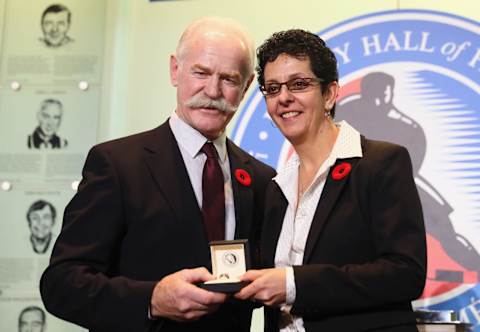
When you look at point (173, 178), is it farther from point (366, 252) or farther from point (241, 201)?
point (366, 252)

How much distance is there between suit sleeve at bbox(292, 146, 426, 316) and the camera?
5.54ft

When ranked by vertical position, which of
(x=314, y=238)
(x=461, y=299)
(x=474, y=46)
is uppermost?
(x=474, y=46)

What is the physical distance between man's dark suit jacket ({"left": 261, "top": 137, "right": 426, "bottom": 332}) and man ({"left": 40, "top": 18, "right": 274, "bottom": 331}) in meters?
0.27

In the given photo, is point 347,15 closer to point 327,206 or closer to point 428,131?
point 428,131

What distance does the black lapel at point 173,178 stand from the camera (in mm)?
1936

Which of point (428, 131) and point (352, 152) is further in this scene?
point (428, 131)

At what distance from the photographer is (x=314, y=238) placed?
1801mm

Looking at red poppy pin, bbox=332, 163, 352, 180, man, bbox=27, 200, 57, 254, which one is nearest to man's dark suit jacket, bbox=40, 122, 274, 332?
red poppy pin, bbox=332, 163, 352, 180

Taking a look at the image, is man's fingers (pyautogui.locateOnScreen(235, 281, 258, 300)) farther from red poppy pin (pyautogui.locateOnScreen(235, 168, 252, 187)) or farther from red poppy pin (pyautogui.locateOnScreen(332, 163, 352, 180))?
red poppy pin (pyautogui.locateOnScreen(235, 168, 252, 187))

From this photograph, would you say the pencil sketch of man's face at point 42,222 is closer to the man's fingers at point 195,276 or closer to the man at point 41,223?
the man at point 41,223

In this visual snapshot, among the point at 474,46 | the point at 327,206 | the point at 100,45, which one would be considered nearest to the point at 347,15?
the point at 474,46

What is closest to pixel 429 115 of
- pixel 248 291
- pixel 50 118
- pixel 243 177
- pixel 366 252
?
pixel 243 177

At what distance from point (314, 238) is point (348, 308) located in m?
0.21

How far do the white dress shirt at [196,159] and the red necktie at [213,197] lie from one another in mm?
21
